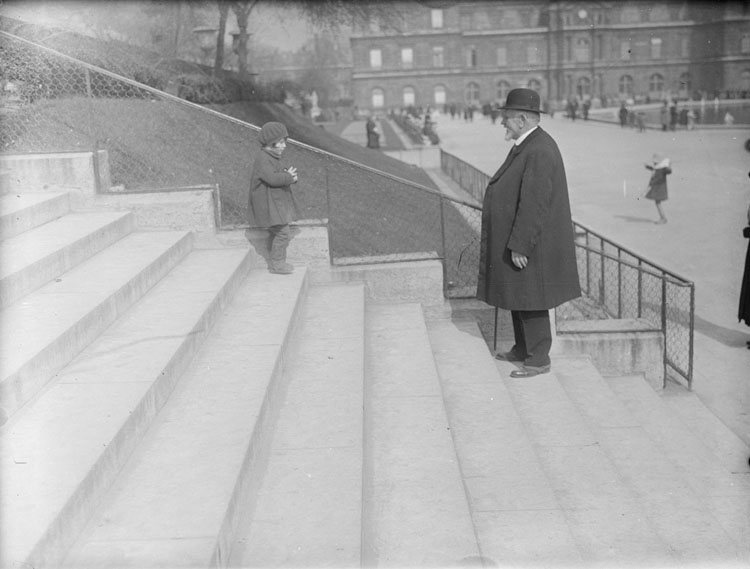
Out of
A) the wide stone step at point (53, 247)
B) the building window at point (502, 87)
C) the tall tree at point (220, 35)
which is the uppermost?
the building window at point (502, 87)

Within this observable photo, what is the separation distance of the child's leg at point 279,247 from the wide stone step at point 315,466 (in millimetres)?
1020

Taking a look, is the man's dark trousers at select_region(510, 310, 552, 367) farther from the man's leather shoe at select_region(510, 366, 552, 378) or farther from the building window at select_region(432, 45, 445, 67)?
the building window at select_region(432, 45, 445, 67)

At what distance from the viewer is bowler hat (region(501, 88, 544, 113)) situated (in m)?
5.72

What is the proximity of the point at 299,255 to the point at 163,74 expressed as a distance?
27.6ft

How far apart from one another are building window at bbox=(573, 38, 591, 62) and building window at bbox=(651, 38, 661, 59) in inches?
224

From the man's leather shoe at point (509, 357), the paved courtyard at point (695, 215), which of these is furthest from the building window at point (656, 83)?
the man's leather shoe at point (509, 357)

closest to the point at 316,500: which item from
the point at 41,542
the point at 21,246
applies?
the point at 41,542

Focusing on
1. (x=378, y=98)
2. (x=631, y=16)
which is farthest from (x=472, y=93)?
(x=631, y=16)

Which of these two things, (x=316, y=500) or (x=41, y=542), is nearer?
(x=41, y=542)

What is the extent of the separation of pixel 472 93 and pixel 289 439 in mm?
80569

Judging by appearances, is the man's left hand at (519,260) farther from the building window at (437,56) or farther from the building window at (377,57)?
the building window at (377,57)

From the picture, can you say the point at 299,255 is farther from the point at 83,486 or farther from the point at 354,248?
the point at 83,486

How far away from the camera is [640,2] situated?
3031 inches

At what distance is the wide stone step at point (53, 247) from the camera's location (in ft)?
16.1
